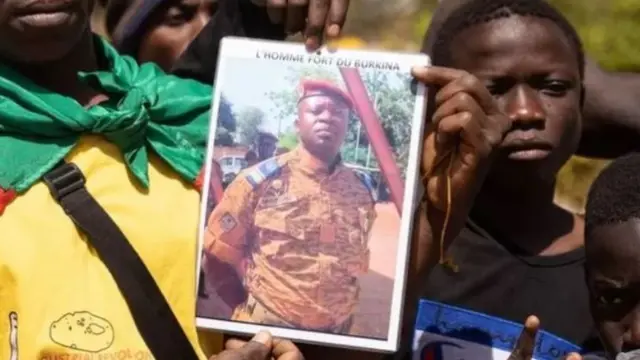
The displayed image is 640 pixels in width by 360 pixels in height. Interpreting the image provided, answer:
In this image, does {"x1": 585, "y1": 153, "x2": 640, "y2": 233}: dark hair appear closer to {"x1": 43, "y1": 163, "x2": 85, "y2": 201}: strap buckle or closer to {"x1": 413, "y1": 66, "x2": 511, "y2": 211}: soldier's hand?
{"x1": 413, "y1": 66, "x2": 511, "y2": 211}: soldier's hand

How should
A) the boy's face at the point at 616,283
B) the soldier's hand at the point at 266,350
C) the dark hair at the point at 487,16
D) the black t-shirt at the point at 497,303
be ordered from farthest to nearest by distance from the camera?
1. the dark hair at the point at 487,16
2. the black t-shirt at the point at 497,303
3. the boy's face at the point at 616,283
4. the soldier's hand at the point at 266,350

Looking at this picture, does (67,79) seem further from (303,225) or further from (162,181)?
(303,225)

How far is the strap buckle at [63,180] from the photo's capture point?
7.40 ft

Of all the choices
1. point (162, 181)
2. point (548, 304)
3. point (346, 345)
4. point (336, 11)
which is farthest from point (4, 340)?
point (548, 304)

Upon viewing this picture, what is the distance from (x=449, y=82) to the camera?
224 cm

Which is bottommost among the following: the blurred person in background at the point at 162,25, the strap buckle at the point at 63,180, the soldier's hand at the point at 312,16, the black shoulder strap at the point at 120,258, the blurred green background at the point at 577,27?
the black shoulder strap at the point at 120,258

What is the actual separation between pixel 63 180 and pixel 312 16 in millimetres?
470

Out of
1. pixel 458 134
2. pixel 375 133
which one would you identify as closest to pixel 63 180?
pixel 375 133

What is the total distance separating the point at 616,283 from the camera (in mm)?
2520

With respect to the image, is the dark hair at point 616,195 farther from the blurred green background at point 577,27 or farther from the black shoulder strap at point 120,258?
the blurred green background at point 577,27

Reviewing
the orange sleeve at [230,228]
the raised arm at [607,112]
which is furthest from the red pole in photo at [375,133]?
the raised arm at [607,112]

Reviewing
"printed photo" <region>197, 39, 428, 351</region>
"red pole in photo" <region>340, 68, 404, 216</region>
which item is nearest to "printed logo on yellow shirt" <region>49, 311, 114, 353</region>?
"printed photo" <region>197, 39, 428, 351</region>

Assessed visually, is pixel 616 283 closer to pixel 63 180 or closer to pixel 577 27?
pixel 63 180

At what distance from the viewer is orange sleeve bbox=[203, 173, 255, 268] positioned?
226cm
